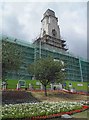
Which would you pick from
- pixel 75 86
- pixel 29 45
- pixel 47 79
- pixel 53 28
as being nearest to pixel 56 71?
pixel 47 79

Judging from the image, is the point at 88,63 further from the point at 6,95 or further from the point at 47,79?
the point at 6,95

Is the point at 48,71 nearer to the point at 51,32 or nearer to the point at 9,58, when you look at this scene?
the point at 9,58

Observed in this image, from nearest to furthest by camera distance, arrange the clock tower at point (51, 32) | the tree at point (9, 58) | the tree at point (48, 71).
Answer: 1. the tree at point (9, 58)
2. the tree at point (48, 71)
3. the clock tower at point (51, 32)

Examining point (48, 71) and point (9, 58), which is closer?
point (9, 58)

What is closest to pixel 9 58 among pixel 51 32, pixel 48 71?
pixel 48 71

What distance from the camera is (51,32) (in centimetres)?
8000

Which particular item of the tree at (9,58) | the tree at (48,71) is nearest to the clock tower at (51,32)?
the tree at (48,71)

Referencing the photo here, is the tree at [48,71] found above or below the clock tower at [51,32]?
below

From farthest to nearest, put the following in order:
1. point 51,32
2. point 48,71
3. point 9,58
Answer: point 51,32 → point 48,71 → point 9,58

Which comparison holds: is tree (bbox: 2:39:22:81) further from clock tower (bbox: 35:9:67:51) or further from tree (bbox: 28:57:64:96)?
clock tower (bbox: 35:9:67:51)

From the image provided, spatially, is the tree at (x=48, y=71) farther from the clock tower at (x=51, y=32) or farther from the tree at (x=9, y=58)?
the clock tower at (x=51, y=32)

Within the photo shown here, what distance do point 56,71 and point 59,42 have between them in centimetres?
4677

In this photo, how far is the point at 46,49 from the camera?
68375 mm

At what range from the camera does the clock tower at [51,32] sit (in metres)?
77.2
